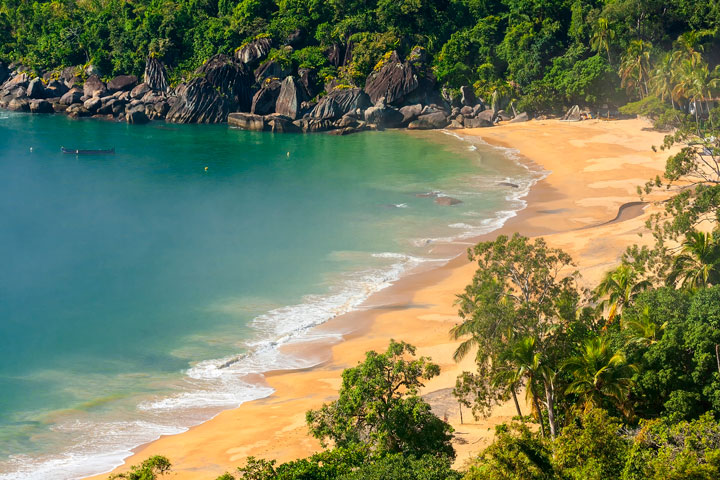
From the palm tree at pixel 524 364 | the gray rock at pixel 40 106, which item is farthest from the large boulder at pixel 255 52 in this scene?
the palm tree at pixel 524 364

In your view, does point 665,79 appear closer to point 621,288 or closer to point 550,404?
point 621,288

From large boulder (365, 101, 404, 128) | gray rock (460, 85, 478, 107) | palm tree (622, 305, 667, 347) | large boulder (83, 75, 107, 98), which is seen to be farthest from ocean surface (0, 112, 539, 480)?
large boulder (83, 75, 107, 98)

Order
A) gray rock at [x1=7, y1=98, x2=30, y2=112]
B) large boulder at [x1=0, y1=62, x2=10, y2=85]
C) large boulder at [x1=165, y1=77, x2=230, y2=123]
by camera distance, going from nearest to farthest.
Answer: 1. large boulder at [x1=165, y1=77, x2=230, y2=123]
2. gray rock at [x1=7, y1=98, x2=30, y2=112]
3. large boulder at [x1=0, y1=62, x2=10, y2=85]

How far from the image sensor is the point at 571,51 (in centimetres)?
9312

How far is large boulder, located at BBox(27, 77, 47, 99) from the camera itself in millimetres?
115444

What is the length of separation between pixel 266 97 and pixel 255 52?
28.5ft

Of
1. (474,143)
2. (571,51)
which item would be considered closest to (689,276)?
(474,143)

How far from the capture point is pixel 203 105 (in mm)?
103375

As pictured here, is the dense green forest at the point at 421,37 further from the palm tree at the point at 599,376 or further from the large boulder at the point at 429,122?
the palm tree at the point at 599,376

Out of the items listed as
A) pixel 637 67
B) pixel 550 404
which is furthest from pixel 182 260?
pixel 637 67

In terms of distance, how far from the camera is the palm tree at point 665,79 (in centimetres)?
7700

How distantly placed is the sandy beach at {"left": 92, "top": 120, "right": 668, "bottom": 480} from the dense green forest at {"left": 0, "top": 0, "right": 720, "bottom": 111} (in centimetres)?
1481

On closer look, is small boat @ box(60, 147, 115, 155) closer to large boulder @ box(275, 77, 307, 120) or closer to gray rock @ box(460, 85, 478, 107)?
large boulder @ box(275, 77, 307, 120)

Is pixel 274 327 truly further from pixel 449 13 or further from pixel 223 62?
pixel 449 13
